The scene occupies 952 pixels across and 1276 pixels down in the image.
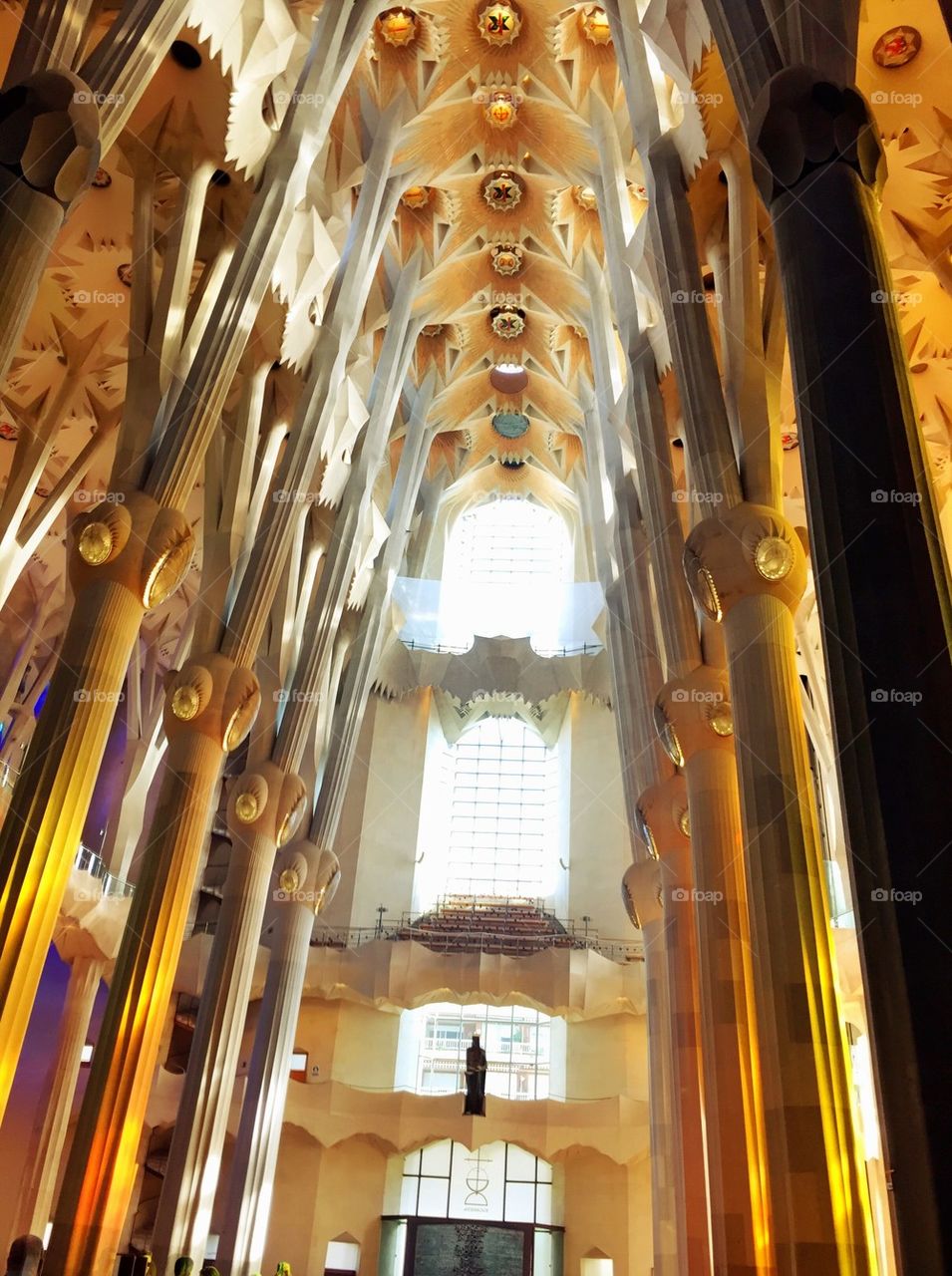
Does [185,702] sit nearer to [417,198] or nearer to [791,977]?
[791,977]

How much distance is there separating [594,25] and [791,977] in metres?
18.1

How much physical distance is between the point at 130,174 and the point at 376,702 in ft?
47.8

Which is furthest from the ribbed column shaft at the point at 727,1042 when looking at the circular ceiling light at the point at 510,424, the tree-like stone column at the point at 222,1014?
the circular ceiling light at the point at 510,424

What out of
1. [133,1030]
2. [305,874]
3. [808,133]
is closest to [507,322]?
[305,874]

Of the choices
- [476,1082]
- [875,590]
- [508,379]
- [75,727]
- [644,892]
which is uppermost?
[508,379]

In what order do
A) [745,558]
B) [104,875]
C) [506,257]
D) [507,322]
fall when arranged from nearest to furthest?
[745,558], [104,875], [506,257], [507,322]

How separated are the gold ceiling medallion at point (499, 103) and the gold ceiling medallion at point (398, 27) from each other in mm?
1565

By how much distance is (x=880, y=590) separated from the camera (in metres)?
5.45

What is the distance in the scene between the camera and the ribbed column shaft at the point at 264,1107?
14148 mm

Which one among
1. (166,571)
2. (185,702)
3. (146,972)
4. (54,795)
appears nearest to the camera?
(54,795)

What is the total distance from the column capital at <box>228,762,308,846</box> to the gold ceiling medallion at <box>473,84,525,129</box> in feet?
44.1

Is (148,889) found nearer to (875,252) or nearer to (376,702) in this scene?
(875,252)

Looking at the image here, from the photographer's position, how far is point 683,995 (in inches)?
488

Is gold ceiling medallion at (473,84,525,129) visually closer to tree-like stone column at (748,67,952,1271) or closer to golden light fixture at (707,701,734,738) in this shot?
golden light fixture at (707,701,734,738)
